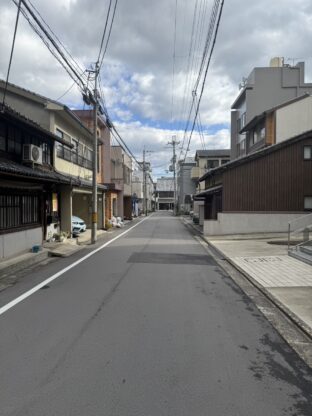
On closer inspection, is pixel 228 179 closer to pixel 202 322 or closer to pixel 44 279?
pixel 44 279

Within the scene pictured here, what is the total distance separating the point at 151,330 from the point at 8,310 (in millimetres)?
2767

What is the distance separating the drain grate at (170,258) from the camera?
13.4 metres

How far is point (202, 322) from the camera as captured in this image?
20.6ft

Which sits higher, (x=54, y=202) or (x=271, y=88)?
(x=271, y=88)

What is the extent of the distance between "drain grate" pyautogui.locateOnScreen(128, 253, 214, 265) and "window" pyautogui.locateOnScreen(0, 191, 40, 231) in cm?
436

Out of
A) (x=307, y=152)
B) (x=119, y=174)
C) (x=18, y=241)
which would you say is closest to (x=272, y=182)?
(x=307, y=152)

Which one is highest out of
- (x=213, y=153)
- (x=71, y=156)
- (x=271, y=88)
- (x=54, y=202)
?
(x=271, y=88)

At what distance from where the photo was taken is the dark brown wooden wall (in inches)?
966

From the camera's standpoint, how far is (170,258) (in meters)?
14.2

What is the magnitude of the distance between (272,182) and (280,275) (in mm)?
15270

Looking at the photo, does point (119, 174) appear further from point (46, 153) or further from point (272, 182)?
point (46, 153)

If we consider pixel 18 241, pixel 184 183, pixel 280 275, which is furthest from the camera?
pixel 184 183

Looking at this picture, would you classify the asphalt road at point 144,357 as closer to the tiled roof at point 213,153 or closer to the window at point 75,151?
the window at point 75,151

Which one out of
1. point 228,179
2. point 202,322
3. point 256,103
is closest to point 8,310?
point 202,322
